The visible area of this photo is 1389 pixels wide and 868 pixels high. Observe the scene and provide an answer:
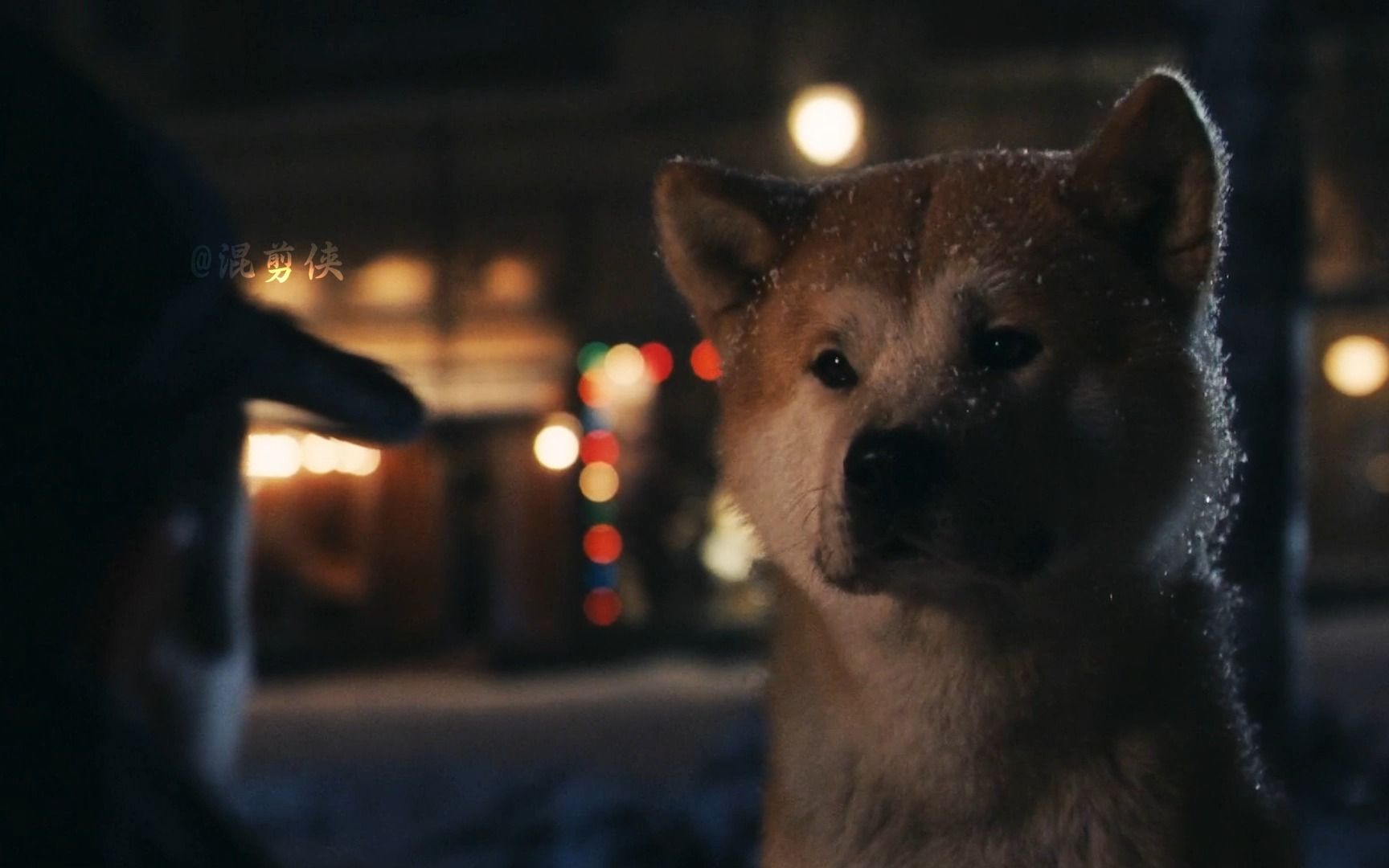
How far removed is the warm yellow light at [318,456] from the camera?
3.20 m

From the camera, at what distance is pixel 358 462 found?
5.11 m

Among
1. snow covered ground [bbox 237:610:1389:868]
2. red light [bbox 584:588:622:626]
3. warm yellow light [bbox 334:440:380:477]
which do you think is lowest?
snow covered ground [bbox 237:610:1389:868]

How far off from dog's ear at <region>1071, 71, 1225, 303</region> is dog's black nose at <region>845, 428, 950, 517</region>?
44 centimetres

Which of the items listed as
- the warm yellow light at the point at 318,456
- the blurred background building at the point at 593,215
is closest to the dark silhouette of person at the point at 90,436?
the warm yellow light at the point at 318,456

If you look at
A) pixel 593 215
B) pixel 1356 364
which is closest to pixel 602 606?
pixel 593 215

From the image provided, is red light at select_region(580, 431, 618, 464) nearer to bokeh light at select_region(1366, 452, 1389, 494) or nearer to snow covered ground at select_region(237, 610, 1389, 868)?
snow covered ground at select_region(237, 610, 1389, 868)

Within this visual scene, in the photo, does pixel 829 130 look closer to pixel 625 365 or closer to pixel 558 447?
pixel 625 365

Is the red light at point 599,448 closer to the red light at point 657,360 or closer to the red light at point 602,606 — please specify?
the red light at point 657,360

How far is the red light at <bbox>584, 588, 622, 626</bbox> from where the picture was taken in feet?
42.6

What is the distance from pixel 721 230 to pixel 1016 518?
0.67 m

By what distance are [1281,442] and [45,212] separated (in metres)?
4.49

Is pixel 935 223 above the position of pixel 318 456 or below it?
above

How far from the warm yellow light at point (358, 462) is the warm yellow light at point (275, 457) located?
1.35ft

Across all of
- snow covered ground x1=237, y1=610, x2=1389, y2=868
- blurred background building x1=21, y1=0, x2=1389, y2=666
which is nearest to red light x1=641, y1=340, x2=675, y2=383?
blurred background building x1=21, y1=0, x2=1389, y2=666
